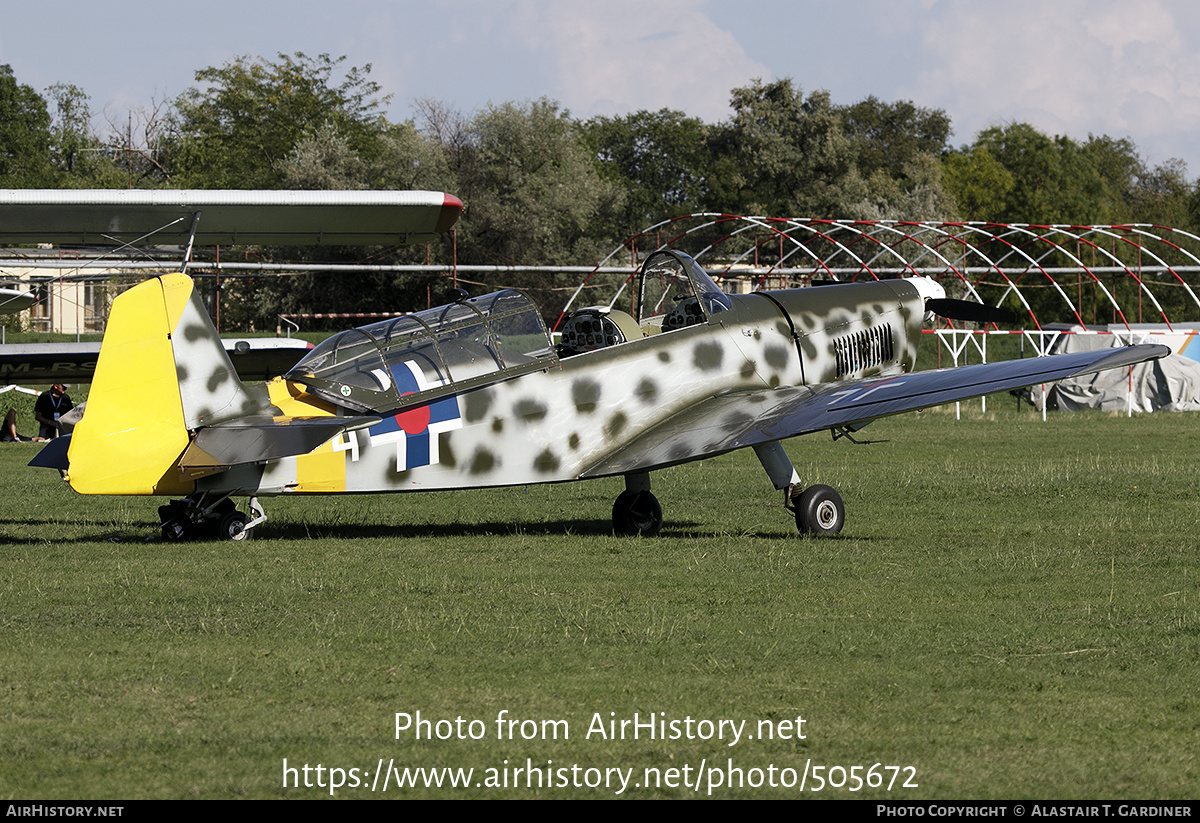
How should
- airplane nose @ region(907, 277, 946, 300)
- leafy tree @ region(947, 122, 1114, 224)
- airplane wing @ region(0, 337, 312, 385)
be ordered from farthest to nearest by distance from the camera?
leafy tree @ region(947, 122, 1114, 224), airplane wing @ region(0, 337, 312, 385), airplane nose @ region(907, 277, 946, 300)

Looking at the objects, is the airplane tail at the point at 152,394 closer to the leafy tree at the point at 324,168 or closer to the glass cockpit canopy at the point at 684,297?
the glass cockpit canopy at the point at 684,297

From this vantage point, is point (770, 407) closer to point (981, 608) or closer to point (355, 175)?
point (981, 608)

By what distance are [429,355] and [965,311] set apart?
7.40 metres

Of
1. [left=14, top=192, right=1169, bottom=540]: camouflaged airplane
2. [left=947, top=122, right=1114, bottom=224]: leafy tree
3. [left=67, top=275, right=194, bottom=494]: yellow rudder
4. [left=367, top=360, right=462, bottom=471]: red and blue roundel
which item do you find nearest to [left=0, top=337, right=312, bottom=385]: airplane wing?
[left=14, top=192, right=1169, bottom=540]: camouflaged airplane

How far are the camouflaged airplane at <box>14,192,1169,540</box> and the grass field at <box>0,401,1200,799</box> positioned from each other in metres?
0.54

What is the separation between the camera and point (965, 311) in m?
14.7

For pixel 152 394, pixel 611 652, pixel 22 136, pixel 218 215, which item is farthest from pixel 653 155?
pixel 611 652

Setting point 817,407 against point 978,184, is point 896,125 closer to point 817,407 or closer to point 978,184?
point 978,184

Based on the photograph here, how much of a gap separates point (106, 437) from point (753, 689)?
5.50 metres

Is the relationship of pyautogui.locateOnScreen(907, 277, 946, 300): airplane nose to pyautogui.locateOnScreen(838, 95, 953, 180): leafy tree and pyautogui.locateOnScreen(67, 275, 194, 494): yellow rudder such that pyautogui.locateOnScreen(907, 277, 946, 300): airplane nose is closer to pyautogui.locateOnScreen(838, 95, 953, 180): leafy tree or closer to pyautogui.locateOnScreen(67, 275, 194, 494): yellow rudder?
pyautogui.locateOnScreen(67, 275, 194, 494): yellow rudder

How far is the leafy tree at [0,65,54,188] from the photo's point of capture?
196ft

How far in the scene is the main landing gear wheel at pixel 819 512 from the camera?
10289mm

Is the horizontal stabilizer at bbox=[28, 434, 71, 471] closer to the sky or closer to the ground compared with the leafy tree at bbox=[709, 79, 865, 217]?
closer to the ground

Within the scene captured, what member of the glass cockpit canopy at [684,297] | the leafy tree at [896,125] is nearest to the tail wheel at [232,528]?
the glass cockpit canopy at [684,297]
